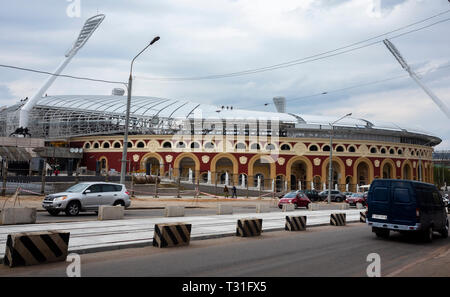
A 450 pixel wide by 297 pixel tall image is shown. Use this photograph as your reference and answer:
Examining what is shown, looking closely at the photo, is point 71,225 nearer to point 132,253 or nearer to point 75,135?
point 132,253

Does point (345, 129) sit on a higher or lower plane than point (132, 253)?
higher

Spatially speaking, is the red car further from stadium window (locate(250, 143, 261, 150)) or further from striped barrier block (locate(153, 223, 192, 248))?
stadium window (locate(250, 143, 261, 150))

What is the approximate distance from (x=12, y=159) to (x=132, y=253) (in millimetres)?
49014

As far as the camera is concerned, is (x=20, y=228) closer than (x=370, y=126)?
Yes

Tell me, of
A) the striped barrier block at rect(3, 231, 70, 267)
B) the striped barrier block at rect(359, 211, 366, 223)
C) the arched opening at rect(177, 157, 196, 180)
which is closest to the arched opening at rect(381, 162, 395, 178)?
the arched opening at rect(177, 157, 196, 180)

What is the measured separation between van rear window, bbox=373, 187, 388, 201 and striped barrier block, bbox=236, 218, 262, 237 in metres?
4.39

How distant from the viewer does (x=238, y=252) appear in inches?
390

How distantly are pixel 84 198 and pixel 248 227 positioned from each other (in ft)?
30.0

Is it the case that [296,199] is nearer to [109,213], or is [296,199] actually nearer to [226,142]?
[109,213]

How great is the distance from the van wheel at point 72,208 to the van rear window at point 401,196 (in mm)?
13977

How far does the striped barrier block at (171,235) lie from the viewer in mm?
10247

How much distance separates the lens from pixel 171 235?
34.4 feet

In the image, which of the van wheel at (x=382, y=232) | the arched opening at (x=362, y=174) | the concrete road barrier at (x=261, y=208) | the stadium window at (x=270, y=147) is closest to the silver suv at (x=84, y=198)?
the concrete road barrier at (x=261, y=208)

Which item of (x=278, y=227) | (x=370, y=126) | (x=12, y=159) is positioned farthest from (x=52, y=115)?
(x=278, y=227)
